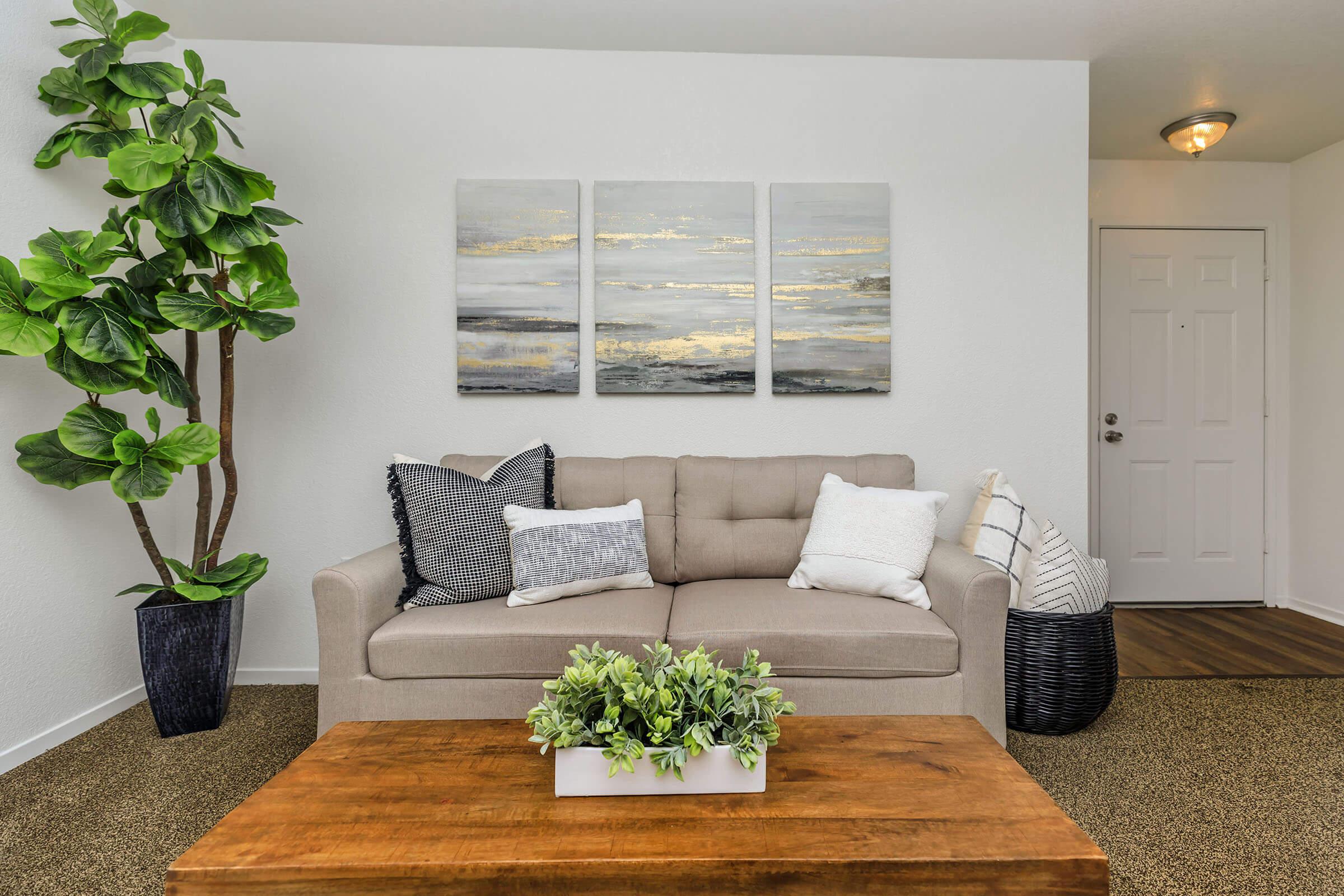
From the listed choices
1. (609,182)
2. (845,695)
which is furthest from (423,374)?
(845,695)

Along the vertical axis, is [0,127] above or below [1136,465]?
above

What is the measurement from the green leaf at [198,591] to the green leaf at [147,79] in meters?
1.51

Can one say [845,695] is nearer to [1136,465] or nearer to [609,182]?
[609,182]

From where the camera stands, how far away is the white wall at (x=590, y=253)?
2.80 metres

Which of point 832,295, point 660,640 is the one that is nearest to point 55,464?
point 660,640

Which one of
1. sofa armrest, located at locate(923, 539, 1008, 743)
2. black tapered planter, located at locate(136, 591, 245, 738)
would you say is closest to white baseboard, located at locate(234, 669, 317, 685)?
black tapered planter, located at locate(136, 591, 245, 738)

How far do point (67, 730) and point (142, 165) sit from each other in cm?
181

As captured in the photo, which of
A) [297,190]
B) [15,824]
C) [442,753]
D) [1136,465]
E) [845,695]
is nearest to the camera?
[442,753]

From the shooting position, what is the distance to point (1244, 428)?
3914mm

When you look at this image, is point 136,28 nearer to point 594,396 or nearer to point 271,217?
point 271,217

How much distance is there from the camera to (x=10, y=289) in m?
1.87

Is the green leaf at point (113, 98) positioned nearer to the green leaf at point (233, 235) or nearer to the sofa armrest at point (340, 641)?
the green leaf at point (233, 235)

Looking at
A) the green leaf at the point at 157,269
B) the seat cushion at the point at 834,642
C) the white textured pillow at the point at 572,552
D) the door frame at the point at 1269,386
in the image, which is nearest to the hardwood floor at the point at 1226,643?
the door frame at the point at 1269,386

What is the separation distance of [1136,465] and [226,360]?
4447mm
